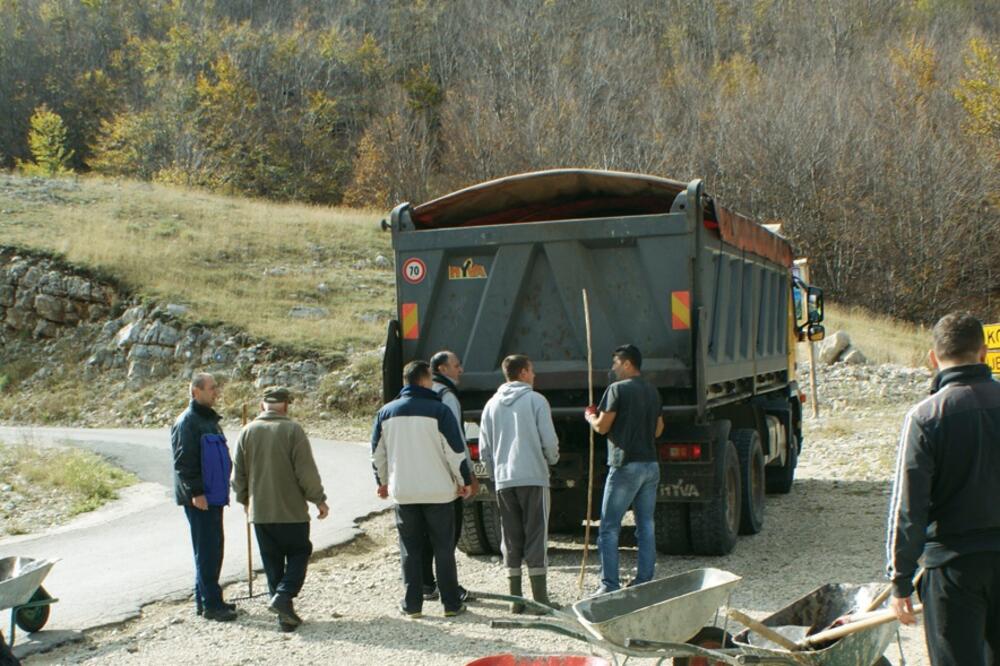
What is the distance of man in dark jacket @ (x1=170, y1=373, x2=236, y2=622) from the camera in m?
7.68

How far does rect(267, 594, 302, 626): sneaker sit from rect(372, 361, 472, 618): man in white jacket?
2.62 ft

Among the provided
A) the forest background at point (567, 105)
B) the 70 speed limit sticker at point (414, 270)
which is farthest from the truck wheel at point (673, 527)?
the forest background at point (567, 105)

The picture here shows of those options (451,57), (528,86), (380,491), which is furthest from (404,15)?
(380,491)

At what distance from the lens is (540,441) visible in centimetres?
770

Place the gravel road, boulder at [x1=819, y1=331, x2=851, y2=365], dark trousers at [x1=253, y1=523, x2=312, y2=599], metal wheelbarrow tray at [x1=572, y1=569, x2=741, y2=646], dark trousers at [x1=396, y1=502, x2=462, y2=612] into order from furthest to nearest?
boulder at [x1=819, y1=331, x2=851, y2=365] → dark trousers at [x1=396, y1=502, x2=462, y2=612] → dark trousers at [x1=253, y1=523, x2=312, y2=599] → the gravel road → metal wheelbarrow tray at [x1=572, y1=569, x2=741, y2=646]

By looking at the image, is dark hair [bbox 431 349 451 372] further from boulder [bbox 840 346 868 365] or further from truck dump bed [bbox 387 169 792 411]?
boulder [bbox 840 346 868 365]

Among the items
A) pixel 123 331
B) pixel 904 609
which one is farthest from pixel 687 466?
pixel 123 331

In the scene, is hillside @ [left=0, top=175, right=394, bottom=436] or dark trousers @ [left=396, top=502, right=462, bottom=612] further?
hillside @ [left=0, top=175, right=394, bottom=436]

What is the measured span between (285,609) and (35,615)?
178 centimetres

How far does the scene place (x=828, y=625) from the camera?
211 inches

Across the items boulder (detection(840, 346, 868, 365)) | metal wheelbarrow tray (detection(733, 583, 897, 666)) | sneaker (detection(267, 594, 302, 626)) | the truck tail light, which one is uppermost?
boulder (detection(840, 346, 868, 365))

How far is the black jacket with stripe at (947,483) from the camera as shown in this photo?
419 centimetres

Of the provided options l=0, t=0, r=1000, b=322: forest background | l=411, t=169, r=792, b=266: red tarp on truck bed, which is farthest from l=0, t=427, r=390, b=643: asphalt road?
l=0, t=0, r=1000, b=322: forest background

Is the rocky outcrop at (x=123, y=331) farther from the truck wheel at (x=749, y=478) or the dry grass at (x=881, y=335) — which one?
the truck wheel at (x=749, y=478)
